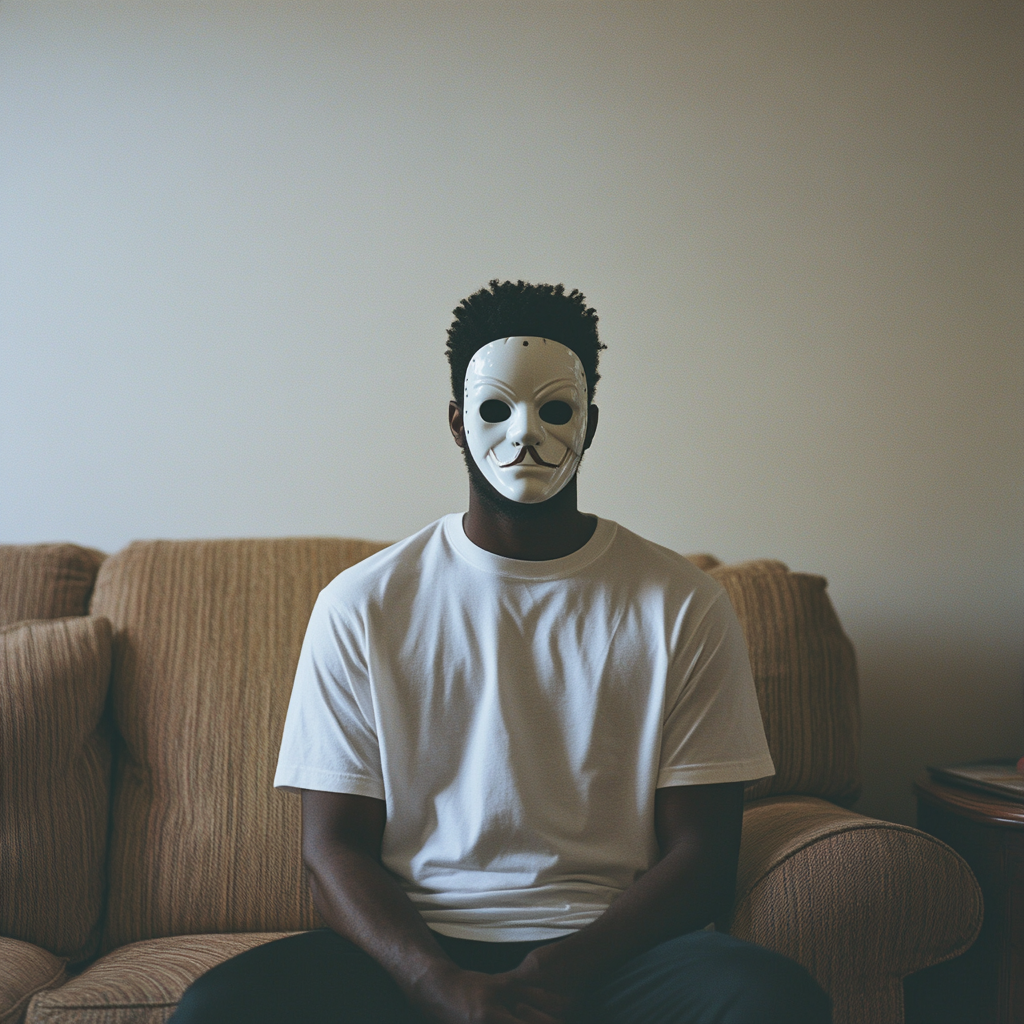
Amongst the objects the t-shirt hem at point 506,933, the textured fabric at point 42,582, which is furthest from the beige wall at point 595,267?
the t-shirt hem at point 506,933

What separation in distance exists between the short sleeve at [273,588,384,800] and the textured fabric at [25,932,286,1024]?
0.33 metres

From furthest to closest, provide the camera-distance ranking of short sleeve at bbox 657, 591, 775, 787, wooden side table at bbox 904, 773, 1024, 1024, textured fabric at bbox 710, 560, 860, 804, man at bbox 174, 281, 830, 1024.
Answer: textured fabric at bbox 710, 560, 860, 804
wooden side table at bbox 904, 773, 1024, 1024
short sleeve at bbox 657, 591, 775, 787
man at bbox 174, 281, 830, 1024

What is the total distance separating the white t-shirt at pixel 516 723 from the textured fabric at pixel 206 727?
0.39 metres

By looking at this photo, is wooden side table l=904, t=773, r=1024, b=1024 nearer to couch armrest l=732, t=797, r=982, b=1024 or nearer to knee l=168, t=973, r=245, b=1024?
couch armrest l=732, t=797, r=982, b=1024

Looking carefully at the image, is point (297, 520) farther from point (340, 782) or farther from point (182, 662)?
point (340, 782)

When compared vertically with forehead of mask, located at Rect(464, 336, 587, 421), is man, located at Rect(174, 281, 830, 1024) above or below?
below

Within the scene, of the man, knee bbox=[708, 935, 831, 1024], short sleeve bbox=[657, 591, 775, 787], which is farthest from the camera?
short sleeve bbox=[657, 591, 775, 787]

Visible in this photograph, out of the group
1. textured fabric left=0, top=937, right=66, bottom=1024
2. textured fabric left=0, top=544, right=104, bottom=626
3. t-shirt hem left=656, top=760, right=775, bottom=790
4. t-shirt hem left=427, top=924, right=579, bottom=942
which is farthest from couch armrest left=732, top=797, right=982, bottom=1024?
textured fabric left=0, top=544, right=104, bottom=626

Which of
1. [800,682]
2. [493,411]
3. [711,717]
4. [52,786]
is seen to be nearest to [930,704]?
[800,682]

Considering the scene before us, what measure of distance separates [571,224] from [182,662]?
1.22 metres

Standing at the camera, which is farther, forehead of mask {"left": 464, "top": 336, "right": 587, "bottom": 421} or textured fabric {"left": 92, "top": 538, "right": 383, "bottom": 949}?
textured fabric {"left": 92, "top": 538, "right": 383, "bottom": 949}

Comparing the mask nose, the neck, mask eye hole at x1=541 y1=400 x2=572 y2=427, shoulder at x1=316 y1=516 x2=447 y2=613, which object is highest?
mask eye hole at x1=541 y1=400 x2=572 y2=427

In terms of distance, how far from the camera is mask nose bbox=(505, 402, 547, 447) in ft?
3.72

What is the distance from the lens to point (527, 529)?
118cm
